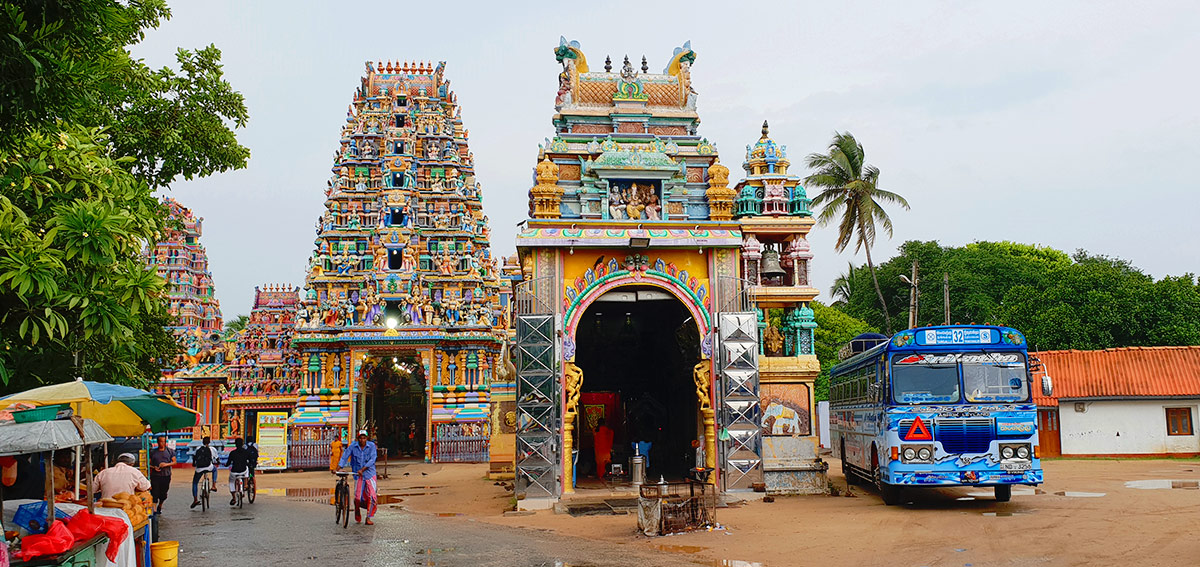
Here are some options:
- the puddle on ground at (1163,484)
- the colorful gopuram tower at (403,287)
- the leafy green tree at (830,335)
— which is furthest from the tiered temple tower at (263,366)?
the puddle on ground at (1163,484)

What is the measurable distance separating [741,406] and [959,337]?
432 cm

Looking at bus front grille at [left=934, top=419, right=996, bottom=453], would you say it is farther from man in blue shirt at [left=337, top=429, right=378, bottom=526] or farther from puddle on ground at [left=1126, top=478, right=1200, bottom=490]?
man in blue shirt at [left=337, top=429, right=378, bottom=526]

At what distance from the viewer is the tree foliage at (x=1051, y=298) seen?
34.9 meters

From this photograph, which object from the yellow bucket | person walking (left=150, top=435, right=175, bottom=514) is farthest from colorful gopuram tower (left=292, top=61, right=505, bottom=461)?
the yellow bucket

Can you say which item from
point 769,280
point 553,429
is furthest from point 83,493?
point 769,280

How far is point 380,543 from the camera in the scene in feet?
41.7

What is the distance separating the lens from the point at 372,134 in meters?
38.2

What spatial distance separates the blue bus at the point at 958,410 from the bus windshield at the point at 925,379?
0.02 meters

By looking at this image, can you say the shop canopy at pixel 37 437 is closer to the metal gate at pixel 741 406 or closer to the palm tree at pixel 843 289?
the metal gate at pixel 741 406

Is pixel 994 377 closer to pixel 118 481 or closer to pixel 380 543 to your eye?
pixel 380 543

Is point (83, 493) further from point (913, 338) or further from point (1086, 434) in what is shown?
point (1086, 434)

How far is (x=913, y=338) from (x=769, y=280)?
22.7 feet

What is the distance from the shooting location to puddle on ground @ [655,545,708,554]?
1145 cm

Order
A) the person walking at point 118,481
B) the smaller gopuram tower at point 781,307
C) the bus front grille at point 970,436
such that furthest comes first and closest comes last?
the smaller gopuram tower at point 781,307 → the bus front grille at point 970,436 → the person walking at point 118,481
